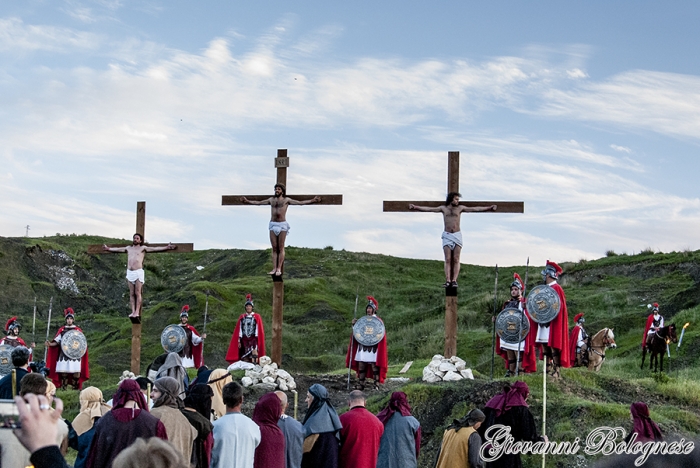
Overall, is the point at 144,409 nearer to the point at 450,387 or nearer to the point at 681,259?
the point at 450,387

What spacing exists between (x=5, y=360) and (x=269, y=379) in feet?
20.0

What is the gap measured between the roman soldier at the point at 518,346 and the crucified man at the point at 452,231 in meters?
1.19

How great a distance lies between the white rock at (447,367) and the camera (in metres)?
17.6

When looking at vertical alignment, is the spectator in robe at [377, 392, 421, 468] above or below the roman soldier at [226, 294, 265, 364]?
below

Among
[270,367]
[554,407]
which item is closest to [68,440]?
[554,407]

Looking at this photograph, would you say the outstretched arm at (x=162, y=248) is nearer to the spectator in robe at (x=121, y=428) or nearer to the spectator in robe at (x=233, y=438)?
the spectator in robe at (x=233, y=438)

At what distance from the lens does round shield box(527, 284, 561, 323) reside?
630 inches

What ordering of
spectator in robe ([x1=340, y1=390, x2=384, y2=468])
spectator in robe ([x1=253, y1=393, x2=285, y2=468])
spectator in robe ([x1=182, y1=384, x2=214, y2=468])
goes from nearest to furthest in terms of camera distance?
1. spectator in robe ([x1=182, y1=384, x2=214, y2=468])
2. spectator in robe ([x1=253, y1=393, x2=285, y2=468])
3. spectator in robe ([x1=340, y1=390, x2=384, y2=468])

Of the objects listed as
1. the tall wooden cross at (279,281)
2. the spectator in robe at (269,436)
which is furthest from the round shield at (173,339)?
the spectator in robe at (269,436)

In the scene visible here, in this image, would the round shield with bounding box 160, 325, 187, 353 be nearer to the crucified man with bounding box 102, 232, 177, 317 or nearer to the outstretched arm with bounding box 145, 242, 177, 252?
the crucified man with bounding box 102, 232, 177, 317

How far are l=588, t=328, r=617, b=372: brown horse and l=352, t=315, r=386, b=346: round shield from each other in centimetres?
734

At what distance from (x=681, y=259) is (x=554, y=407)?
2921cm

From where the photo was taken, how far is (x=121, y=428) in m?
7.33

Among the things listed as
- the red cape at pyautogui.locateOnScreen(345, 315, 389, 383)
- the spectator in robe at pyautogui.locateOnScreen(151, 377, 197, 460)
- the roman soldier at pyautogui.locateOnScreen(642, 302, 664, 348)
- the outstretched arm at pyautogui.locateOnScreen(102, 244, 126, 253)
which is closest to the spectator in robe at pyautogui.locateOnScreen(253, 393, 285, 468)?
the spectator in robe at pyautogui.locateOnScreen(151, 377, 197, 460)
